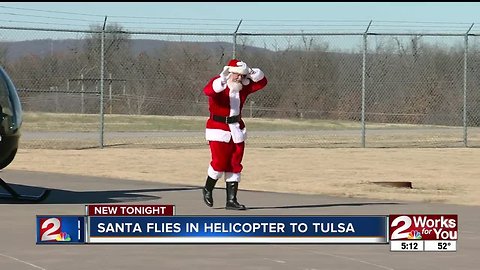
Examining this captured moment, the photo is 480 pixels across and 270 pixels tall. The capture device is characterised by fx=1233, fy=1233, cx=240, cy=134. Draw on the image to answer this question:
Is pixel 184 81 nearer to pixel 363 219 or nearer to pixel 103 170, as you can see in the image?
pixel 103 170

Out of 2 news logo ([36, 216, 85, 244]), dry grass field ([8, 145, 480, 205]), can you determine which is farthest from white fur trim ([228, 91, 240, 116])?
2 news logo ([36, 216, 85, 244])

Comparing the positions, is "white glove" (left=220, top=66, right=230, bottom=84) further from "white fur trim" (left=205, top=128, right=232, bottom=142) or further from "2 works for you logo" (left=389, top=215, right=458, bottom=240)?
"2 works for you logo" (left=389, top=215, right=458, bottom=240)

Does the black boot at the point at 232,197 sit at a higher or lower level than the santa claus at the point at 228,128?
lower

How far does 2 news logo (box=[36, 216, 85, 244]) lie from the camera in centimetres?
866

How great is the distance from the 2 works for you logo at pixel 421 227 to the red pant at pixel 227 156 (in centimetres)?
437

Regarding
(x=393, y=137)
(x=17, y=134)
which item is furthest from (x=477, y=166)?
(x=393, y=137)

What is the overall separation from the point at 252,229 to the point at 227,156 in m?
4.11

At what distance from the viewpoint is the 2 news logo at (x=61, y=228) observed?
341 inches

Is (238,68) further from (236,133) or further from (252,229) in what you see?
(252,229)

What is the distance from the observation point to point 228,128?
514 inches

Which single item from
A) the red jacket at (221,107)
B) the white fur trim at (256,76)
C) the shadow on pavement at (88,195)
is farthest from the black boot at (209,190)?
the white fur trim at (256,76)

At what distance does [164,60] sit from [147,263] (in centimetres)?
3363

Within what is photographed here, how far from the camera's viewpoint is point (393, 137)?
33.2 metres

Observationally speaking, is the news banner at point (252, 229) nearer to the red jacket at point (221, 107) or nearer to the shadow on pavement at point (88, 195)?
the red jacket at point (221, 107)
